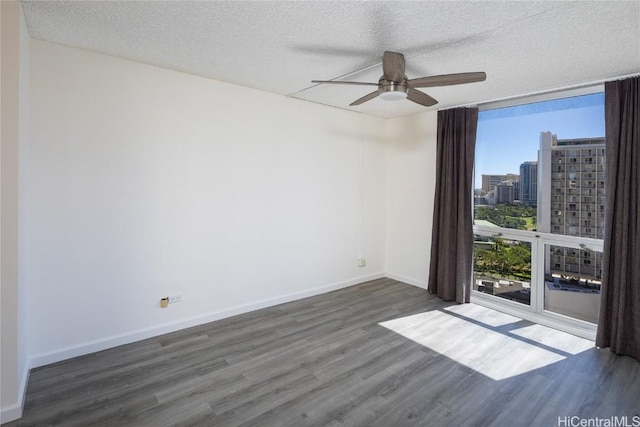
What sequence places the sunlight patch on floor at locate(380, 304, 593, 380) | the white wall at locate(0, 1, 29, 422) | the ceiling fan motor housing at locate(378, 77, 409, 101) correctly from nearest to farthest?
1. the white wall at locate(0, 1, 29, 422)
2. the ceiling fan motor housing at locate(378, 77, 409, 101)
3. the sunlight patch on floor at locate(380, 304, 593, 380)

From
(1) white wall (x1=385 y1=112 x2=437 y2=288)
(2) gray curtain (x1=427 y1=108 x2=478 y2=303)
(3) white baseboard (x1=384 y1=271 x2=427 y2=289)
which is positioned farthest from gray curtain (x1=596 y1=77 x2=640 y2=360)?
(3) white baseboard (x1=384 y1=271 x2=427 y2=289)

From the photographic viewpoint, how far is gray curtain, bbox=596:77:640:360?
9.29 feet

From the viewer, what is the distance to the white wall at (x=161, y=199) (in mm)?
2604

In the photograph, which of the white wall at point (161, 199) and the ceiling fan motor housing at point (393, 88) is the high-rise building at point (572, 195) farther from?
the white wall at point (161, 199)

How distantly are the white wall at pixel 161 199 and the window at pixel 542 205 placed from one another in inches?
78.7

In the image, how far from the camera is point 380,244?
518cm

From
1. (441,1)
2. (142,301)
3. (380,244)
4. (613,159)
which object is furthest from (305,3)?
(380,244)

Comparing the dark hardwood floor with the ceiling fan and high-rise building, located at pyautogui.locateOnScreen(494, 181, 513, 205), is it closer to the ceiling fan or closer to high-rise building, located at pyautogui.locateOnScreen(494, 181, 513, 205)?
high-rise building, located at pyautogui.locateOnScreen(494, 181, 513, 205)

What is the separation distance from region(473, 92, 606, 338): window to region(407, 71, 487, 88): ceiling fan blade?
188 cm

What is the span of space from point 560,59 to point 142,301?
4327 millimetres

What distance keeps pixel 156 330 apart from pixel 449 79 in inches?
135

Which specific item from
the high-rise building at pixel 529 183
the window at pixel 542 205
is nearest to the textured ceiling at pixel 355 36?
the window at pixel 542 205

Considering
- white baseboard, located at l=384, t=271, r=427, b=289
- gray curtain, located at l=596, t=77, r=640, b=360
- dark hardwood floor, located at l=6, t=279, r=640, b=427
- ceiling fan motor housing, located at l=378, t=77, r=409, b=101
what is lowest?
dark hardwood floor, located at l=6, t=279, r=640, b=427

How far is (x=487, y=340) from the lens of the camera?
3.14 metres
